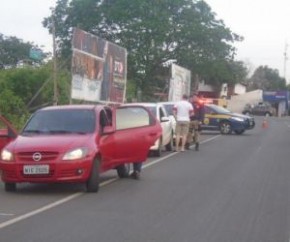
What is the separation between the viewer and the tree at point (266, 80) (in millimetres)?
159375

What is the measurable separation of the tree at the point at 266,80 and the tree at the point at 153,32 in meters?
95.2

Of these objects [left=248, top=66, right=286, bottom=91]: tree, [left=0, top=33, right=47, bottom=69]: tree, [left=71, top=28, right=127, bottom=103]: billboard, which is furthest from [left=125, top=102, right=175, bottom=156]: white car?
[left=248, top=66, right=286, bottom=91]: tree

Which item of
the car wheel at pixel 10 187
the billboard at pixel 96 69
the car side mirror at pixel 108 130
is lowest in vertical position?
the car wheel at pixel 10 187

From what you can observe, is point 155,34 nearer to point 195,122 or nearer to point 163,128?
point 195,122

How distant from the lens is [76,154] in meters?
11.9

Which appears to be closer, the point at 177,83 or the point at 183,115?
the point at 183,115

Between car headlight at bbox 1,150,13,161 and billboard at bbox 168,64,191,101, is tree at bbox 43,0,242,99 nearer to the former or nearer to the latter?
billboard at bbox 168,64,191,101

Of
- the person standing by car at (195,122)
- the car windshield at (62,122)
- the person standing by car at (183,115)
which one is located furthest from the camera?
the person standing by car at (195,122)

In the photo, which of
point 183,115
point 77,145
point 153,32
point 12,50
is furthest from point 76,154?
point 12,50

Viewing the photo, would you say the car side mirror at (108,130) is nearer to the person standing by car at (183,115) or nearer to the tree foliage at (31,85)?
the person standing by car at (183,115)

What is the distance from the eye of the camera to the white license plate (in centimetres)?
1173

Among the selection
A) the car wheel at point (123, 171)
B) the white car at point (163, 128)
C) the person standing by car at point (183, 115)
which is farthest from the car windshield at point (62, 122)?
the person standing by car at point (183, 115)

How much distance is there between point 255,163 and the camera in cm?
1862

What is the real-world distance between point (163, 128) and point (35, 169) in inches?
408
